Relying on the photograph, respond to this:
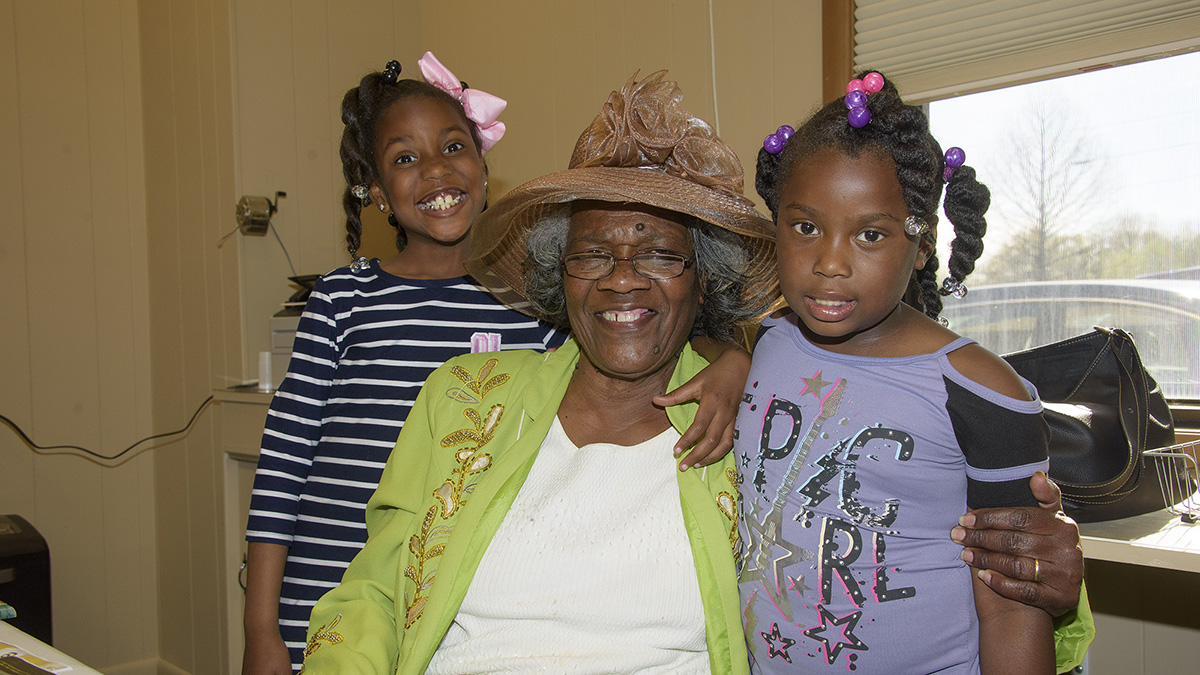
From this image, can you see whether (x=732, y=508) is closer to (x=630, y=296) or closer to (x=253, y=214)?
(x=630, y=296)

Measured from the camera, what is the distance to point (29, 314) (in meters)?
3.28

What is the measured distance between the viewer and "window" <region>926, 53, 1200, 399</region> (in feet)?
6.65

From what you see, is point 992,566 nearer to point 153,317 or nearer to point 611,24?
point 611,24

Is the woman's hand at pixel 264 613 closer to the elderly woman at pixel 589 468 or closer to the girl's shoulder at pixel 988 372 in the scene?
the elderly woman at pixel 589 468

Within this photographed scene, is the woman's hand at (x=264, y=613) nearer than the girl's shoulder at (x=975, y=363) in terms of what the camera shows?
No

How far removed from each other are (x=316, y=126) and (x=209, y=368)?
107cm

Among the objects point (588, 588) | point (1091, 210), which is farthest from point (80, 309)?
point (1091, 210)

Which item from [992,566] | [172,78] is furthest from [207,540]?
[992,566]

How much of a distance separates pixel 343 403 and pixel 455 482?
19.1 inches

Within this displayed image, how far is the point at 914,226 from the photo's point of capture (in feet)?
4.04

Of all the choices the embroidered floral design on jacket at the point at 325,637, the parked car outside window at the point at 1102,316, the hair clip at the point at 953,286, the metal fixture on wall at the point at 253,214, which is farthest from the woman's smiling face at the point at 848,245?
the metal fixture on wall at the point at 253,214

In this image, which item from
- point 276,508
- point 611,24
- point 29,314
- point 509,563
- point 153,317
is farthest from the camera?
point 153,317

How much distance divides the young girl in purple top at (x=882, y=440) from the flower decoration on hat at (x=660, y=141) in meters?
0.25

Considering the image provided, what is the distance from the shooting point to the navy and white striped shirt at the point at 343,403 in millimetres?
1836
